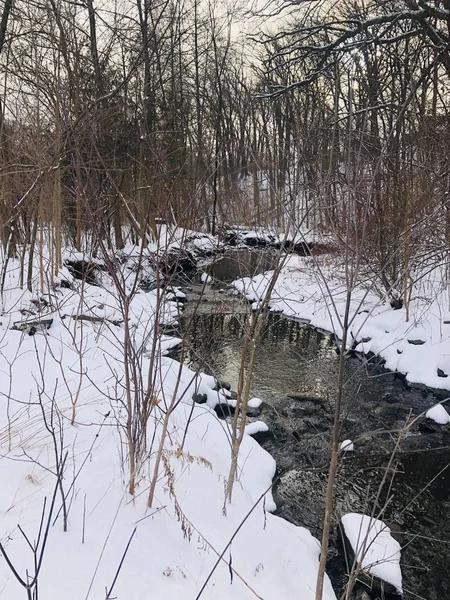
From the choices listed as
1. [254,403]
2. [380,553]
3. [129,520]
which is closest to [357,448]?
[254,403]

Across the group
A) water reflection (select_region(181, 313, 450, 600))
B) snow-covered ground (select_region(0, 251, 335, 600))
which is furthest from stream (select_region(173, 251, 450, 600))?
snow-covered ground (select_region(0, 251, 335, 600))

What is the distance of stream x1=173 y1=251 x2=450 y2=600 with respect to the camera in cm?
331

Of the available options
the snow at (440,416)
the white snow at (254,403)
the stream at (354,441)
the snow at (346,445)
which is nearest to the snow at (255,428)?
the stream at (354,441)

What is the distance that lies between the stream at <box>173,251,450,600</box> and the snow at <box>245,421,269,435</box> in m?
0.07

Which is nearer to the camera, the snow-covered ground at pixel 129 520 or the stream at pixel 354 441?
the snow-covered ground at pixel 129 520

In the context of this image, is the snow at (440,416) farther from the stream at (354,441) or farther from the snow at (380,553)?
the snow at (380,553)

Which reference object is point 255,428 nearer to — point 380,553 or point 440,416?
point 380,553

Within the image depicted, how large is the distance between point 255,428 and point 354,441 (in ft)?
11.6

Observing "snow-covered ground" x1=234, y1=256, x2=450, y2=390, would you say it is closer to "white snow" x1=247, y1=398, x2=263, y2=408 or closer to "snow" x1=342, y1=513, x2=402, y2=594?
"white snow" x1=247, y1=398, x2=263, y2=408

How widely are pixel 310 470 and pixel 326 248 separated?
6301 mm

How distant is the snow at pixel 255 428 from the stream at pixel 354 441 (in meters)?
0.07

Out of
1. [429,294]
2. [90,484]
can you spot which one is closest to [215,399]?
[90,484]

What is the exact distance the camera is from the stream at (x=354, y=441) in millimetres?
3311

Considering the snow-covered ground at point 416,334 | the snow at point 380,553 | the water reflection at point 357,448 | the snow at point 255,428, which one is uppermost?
the snow-covered ground at point 416,334
